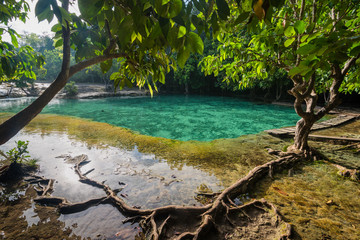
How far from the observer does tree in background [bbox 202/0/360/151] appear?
46.7 inches

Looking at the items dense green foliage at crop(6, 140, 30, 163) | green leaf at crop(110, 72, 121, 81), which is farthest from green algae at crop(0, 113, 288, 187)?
green leaf at crop(110, 72, 121, 81)

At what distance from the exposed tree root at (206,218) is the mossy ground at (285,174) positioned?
1.16 ft

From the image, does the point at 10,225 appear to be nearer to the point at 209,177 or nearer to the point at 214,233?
the point at 214,233

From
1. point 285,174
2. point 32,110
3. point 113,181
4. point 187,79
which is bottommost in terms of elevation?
point 113,181

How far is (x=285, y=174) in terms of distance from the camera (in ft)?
14.6

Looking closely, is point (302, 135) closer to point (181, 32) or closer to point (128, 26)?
point (181, 32)

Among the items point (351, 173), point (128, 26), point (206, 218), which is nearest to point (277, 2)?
point (128, 26)

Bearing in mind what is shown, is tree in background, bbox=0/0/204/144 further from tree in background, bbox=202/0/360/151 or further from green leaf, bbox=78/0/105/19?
tree in background, bbox=202/0/360/151

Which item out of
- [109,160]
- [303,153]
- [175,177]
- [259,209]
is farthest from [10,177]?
[303,153]

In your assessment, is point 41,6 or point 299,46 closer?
point 41,6

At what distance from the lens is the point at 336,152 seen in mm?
5930

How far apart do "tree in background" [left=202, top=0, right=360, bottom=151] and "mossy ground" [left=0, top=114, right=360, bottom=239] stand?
4.69ft

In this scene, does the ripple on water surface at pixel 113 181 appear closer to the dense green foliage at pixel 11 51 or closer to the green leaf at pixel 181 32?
the dense green foliage at pixel 11 51

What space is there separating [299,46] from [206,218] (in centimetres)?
271
